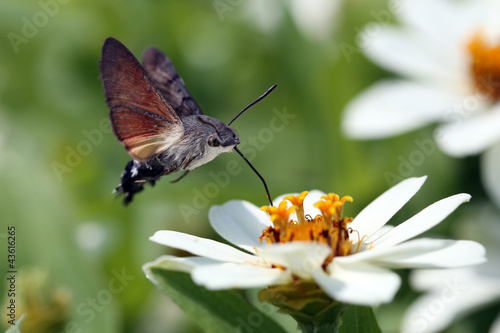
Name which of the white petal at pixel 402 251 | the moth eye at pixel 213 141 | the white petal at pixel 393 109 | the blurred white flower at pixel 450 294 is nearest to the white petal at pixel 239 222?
the moth eye at pixel 213 141

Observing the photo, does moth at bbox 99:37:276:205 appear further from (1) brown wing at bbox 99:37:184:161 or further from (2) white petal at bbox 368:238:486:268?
(2) white petal at bbox 368:238:486:268

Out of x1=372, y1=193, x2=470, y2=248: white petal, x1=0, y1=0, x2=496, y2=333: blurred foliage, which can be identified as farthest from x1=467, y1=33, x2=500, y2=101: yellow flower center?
x1=372, y1=193, x2=470, y2=248: white petal

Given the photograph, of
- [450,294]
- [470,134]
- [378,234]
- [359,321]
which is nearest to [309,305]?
[359,321]

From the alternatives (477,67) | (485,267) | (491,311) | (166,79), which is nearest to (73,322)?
(166,79)

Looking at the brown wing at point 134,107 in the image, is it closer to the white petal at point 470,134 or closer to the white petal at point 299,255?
the white petal at point 299,255

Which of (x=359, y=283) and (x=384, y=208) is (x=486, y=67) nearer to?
(x=384, y=208)

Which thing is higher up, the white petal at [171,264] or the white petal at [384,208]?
the white petal at [171,264]

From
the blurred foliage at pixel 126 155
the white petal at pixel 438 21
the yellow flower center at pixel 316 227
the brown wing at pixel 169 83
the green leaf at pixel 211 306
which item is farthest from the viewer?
the white petal at pixel 438 21

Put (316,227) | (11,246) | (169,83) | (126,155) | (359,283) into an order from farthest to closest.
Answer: (126,155) < (11,246) < (169,83) < (316,227) < (359,283)
